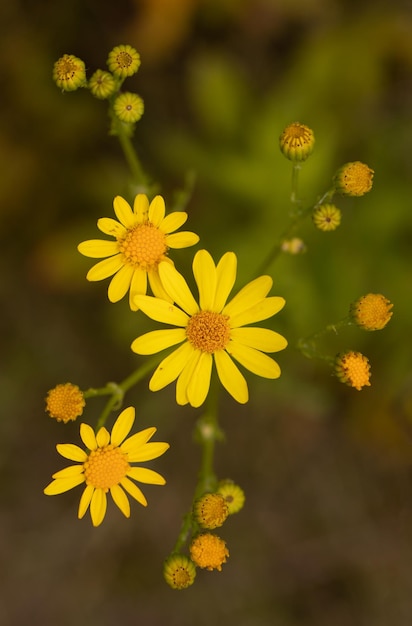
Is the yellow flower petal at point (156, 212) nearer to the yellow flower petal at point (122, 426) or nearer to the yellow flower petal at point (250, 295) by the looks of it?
the yellow flower petal at point (250, 295)

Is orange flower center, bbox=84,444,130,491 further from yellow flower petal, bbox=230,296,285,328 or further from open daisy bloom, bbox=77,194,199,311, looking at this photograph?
yellow flower petal, bbox=230,296,285,328

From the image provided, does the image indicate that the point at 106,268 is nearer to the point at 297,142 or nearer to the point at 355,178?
the point at 297,142

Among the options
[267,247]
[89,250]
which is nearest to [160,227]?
[89,250]

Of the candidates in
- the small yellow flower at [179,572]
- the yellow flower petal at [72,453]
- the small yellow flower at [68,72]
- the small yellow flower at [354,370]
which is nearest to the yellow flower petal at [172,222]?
the small yellow flower at [68,72]

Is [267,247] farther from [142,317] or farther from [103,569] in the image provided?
[103,569]

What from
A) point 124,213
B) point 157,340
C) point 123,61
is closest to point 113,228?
point 124,213
